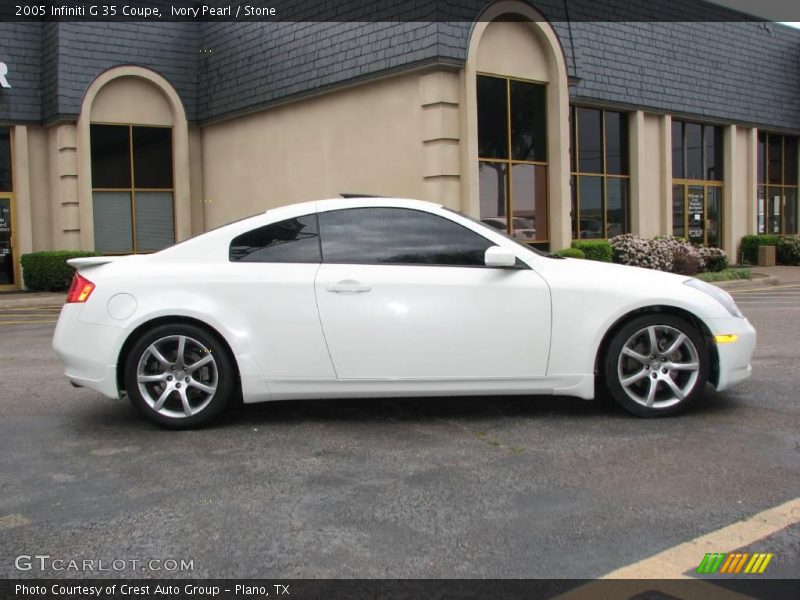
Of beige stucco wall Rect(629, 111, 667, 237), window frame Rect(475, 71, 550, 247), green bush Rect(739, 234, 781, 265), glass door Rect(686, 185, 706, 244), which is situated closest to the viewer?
window frame Rect(475, 71, 550, 247)

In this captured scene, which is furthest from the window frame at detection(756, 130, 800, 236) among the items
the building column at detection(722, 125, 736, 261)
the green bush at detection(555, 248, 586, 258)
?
the green bush at detection(555, 248, 586, 258)

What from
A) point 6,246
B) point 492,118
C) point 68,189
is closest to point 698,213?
point 492,118

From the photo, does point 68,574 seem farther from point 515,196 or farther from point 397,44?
point 515,196

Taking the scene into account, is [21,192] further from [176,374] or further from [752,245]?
[752,245]

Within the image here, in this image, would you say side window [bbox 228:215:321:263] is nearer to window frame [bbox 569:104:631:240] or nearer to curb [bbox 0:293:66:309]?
curb [bbox 0:293:66:309]

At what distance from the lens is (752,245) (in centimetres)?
2239

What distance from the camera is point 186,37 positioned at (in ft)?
62.6

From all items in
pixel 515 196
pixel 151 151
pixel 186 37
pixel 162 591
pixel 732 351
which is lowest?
pixel 162 591

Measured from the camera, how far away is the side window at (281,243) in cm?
523

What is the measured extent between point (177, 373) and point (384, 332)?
1375mm

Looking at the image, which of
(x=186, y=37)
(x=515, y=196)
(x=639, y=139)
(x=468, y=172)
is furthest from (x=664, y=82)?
(x=186, y=37)

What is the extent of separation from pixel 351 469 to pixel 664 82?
1816cm

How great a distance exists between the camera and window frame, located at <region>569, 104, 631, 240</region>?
18.3 metres

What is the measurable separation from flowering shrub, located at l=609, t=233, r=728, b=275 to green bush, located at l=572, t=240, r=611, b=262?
72cm
